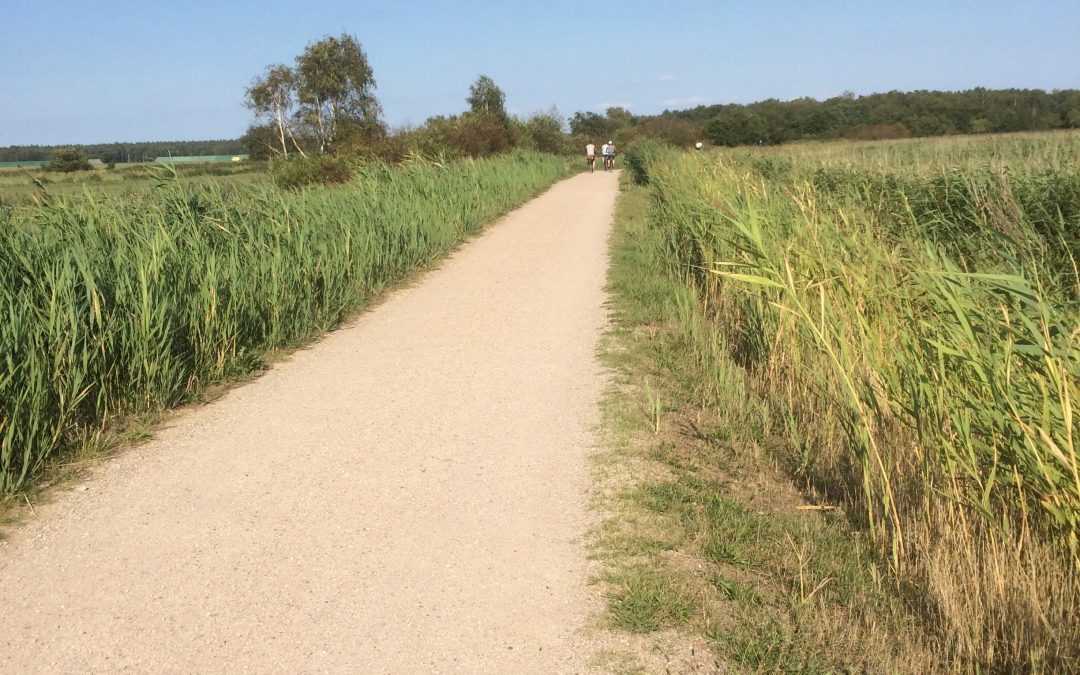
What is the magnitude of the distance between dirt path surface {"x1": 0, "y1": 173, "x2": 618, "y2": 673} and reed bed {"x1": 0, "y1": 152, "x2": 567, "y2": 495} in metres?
0.45

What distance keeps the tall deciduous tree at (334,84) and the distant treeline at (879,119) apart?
2308 cm

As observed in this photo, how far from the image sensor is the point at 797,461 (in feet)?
16.6

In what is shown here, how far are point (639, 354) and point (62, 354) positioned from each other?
454 cm

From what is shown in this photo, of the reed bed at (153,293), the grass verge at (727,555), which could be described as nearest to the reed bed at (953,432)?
the grass verge at (727,555)

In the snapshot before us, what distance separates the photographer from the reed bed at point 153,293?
17.1 ft

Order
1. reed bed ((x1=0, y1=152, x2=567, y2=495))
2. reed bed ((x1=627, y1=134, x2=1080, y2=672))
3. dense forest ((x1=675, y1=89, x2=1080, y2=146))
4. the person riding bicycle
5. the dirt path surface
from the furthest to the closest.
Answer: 1. dense forest ((x1=675, y1=89, x2=1080, y2=146))
2. the person riding bicycle
3. reed bed ((x1=0, y1=152, x2=567, y2=495))
4. the dirt path surface
5. reed bed ((x1=627, y1=134, x2=1080, y2=672))

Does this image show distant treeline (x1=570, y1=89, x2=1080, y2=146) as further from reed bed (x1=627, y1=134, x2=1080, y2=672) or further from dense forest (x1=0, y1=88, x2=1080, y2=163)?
reed bed (x1=627, y1=134, x2=1080, y2=672)

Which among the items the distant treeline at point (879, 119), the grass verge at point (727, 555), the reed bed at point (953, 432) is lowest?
the grass verge at point (727, 555)

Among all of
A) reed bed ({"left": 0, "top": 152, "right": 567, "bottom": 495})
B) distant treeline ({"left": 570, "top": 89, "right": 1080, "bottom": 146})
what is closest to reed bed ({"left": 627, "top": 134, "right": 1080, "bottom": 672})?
reed bed ({"left": 0, "top": 152, "right": 567, "bottom": 495})

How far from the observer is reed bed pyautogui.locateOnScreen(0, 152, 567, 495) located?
520 centimetres

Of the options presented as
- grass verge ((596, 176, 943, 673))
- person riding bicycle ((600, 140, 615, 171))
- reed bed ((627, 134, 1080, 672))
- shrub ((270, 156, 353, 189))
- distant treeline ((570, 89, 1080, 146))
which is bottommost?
grass verge ((596, 176, 943, 673))

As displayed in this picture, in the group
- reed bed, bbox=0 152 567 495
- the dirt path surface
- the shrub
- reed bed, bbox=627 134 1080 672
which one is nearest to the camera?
reed bed, bbox=627 134 1080 672

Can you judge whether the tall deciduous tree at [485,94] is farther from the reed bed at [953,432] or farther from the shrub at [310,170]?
the reed bed at [953,432]

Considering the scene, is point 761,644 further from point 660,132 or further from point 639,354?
point 660,132
